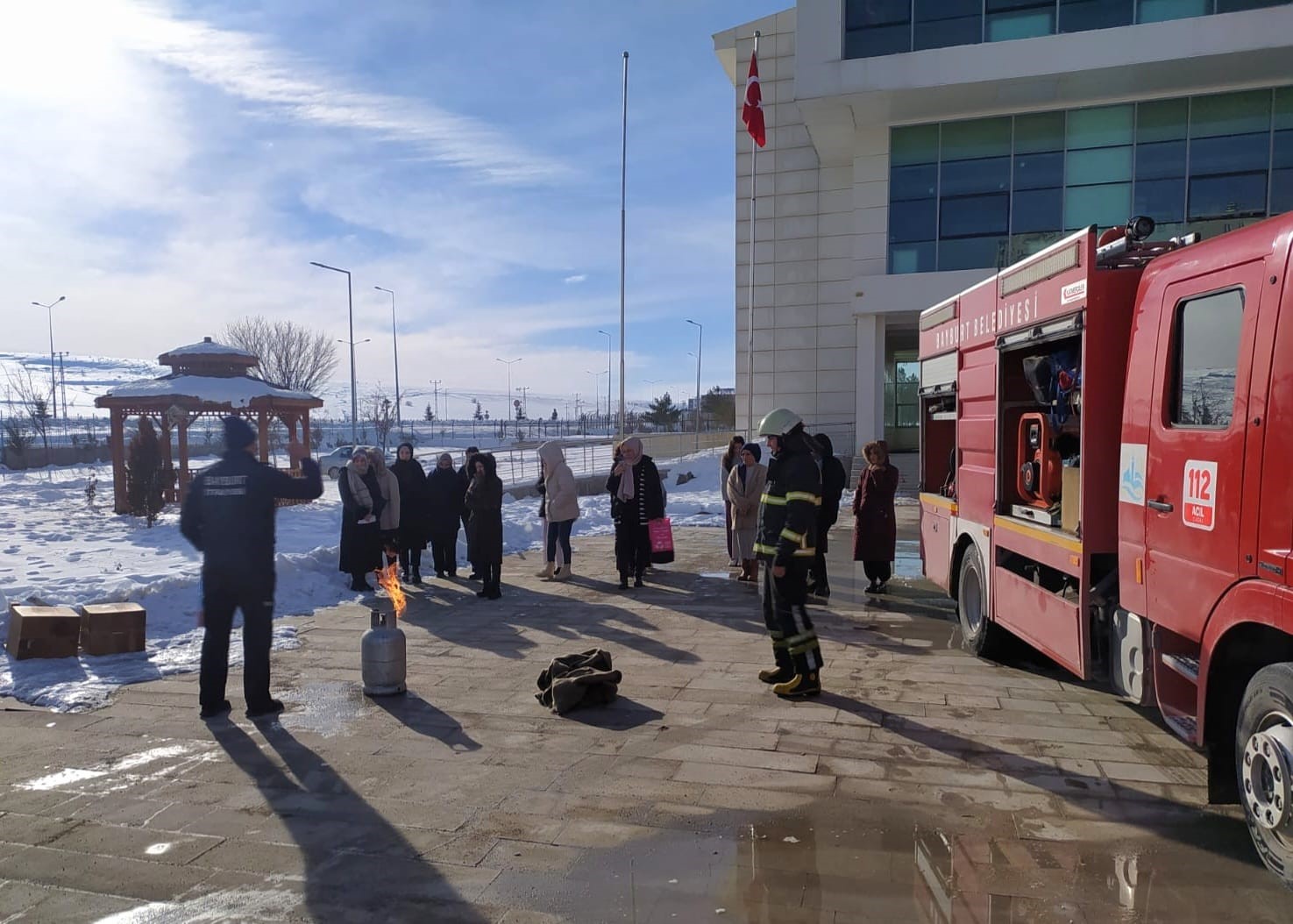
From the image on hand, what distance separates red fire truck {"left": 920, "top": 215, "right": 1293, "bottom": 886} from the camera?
3.39 meters

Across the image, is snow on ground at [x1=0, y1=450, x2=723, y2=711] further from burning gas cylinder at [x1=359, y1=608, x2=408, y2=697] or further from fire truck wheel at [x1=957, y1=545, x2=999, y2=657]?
fire truck wheel at [x1=957, y1=545, x2=999, y2=657]

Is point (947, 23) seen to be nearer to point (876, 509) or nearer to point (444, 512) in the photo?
point (876, 509)

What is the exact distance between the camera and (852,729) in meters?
5.36

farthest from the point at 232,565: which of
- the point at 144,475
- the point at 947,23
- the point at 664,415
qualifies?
the point at 664,415

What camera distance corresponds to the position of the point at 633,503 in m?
10.3

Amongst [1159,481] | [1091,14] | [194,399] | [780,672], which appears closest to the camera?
[1159,481]

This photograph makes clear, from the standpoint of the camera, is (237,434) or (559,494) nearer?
(237,434)

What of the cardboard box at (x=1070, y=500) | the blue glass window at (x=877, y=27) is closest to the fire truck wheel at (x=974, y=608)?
the cardboard box at (x=1070, y=500)

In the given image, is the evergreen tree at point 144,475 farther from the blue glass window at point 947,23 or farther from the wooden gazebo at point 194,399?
the blue glass window at point 947,23

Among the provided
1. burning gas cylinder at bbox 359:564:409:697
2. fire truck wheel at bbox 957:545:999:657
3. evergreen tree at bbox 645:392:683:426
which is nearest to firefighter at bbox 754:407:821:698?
fire truck wheel at bbox 957:545:999:657

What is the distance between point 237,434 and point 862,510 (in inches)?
246

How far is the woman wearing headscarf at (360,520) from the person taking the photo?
9.98 meters

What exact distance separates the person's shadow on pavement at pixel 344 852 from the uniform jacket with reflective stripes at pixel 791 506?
312 centimetres

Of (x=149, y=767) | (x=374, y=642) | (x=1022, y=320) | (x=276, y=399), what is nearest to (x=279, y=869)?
(x=149, y=767)
